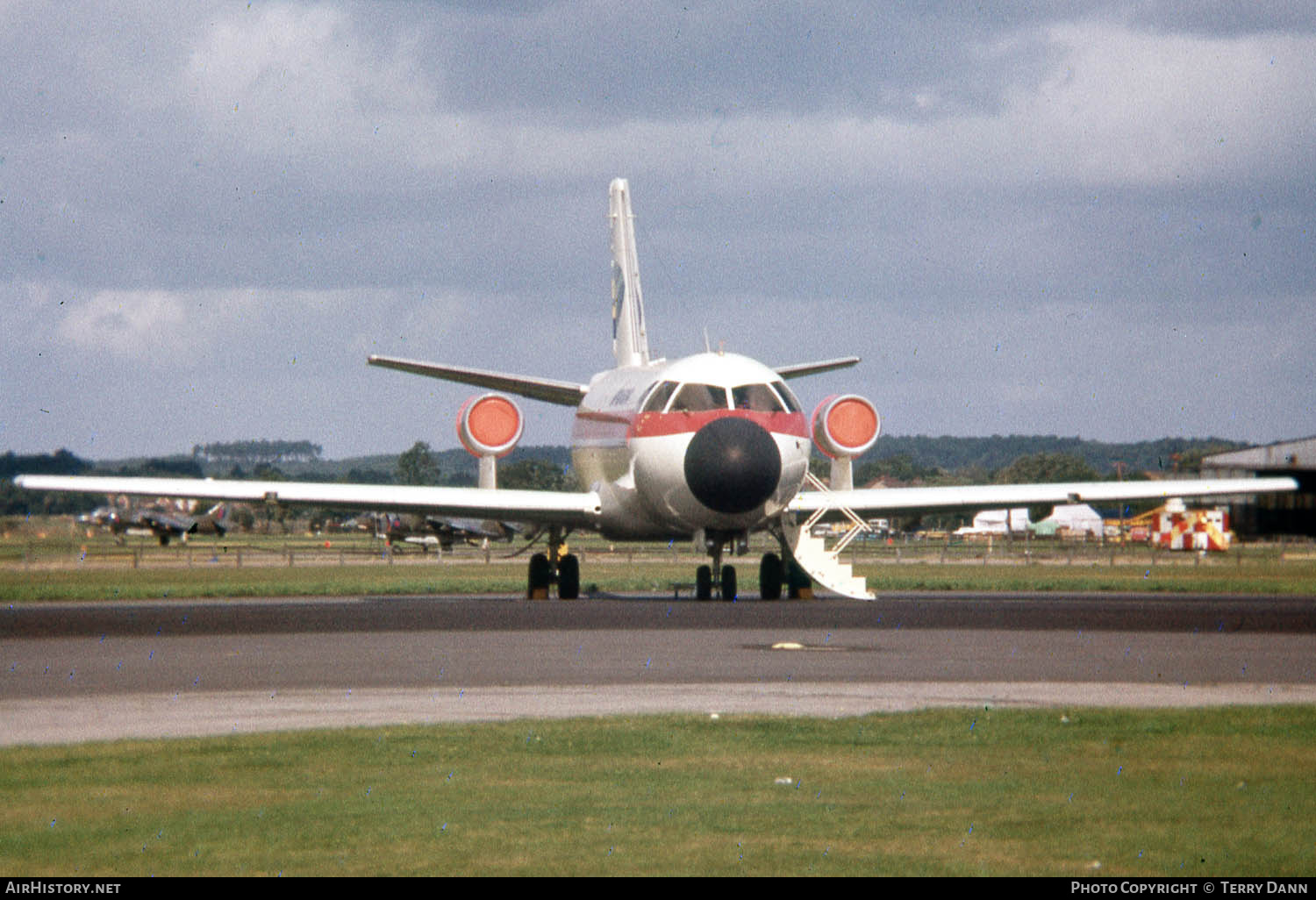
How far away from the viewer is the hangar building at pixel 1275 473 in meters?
89.2

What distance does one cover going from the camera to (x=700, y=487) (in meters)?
30.1

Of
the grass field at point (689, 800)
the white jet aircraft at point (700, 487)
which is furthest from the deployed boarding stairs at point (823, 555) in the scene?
the grass field at point (689, 800)

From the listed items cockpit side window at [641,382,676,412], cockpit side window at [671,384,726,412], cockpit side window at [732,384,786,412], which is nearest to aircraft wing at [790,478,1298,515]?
cockpit side window at [732,384,786,412]

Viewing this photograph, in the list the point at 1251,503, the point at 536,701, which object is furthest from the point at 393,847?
the point at 1251,503

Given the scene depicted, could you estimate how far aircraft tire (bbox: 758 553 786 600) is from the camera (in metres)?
34.0

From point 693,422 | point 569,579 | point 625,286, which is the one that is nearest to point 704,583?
point 693,422

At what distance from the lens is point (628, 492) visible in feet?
110

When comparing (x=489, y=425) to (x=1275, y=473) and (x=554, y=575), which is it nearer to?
(x=554, y=575)

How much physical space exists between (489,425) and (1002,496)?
1170 centimetres

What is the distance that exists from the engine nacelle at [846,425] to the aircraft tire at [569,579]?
6.30 m

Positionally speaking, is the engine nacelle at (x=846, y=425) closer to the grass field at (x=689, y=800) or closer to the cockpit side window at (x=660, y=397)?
the cockpit side window at (x=660, y=397)

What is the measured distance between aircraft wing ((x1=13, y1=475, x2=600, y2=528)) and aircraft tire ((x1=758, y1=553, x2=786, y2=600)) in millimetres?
3566
